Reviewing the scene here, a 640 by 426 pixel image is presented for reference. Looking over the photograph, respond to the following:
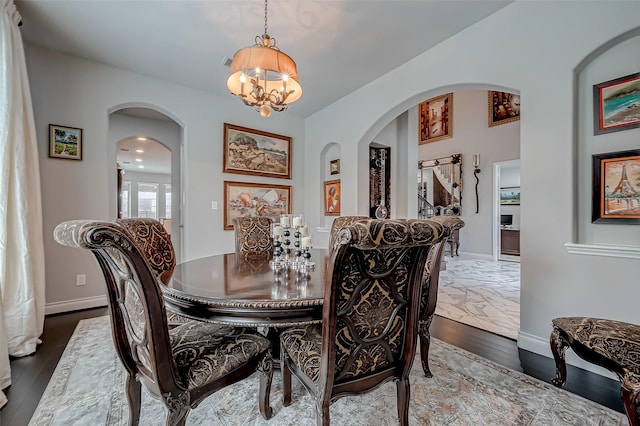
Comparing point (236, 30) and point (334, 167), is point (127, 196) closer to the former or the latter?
point (334, 167)

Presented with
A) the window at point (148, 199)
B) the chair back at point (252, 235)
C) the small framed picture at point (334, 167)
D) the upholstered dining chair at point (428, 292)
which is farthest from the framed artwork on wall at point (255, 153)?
the window at point (148, 199)

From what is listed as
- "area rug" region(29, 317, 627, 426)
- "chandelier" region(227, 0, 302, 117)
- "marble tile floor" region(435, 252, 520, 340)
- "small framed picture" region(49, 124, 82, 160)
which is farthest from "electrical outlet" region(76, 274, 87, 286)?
"marble tile floor" region(435, 252, 520, 340)

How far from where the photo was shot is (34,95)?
112 inches

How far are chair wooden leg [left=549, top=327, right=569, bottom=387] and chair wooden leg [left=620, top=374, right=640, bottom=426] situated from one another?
0.31 metres

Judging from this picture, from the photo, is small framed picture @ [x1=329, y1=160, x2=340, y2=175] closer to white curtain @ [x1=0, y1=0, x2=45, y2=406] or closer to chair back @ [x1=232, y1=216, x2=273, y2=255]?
chair back @ [x1=232, y1=216, x2=273, y2=255]

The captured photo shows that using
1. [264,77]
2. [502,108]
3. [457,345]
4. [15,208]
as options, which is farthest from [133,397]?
[502,108]

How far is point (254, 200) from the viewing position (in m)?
4.34

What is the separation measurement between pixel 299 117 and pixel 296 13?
97.6 inches

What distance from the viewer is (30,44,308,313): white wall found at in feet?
9.58

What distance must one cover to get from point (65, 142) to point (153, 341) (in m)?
3.24

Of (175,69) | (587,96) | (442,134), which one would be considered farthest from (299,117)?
(442,134)

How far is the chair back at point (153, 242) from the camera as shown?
192 cm

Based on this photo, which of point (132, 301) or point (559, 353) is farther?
point (559, 353)

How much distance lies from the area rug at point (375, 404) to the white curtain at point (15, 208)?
23.1 inches
